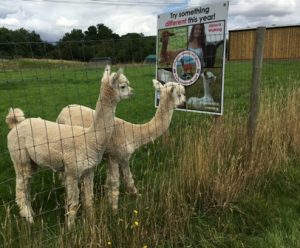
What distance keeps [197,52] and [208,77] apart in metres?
0.38

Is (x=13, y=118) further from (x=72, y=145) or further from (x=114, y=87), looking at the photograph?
(x=114, y=87)

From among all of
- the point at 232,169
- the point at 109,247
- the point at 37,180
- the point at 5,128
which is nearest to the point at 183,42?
the point at 232,169

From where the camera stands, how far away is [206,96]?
580 cm

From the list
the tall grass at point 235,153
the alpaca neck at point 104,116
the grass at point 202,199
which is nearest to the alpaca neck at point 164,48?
the grass at point 202,199

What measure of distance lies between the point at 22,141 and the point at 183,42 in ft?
9.13

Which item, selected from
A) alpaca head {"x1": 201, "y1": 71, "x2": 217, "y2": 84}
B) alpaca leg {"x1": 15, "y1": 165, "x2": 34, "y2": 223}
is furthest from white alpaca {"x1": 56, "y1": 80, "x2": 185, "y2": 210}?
alpaca leg {"x1": 15, "y1": 165, "x2": 34, "y2": 223}

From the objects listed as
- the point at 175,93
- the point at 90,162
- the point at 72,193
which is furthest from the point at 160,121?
the point at 72,193

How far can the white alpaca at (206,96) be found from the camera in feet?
18.7

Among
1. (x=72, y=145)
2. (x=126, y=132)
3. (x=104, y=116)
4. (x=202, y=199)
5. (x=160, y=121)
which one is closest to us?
(x=72, y=145)

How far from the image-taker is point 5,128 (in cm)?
834

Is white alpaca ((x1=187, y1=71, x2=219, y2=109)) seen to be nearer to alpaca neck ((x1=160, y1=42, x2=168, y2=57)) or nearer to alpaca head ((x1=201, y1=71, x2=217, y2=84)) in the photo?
alpaca head ((x1=201, y1=71, x2=217, y2=84))

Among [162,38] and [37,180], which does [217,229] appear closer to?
[37,180]

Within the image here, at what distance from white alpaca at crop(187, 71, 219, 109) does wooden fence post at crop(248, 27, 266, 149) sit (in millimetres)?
484

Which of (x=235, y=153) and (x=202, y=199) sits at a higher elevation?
(x=235, y=153)
